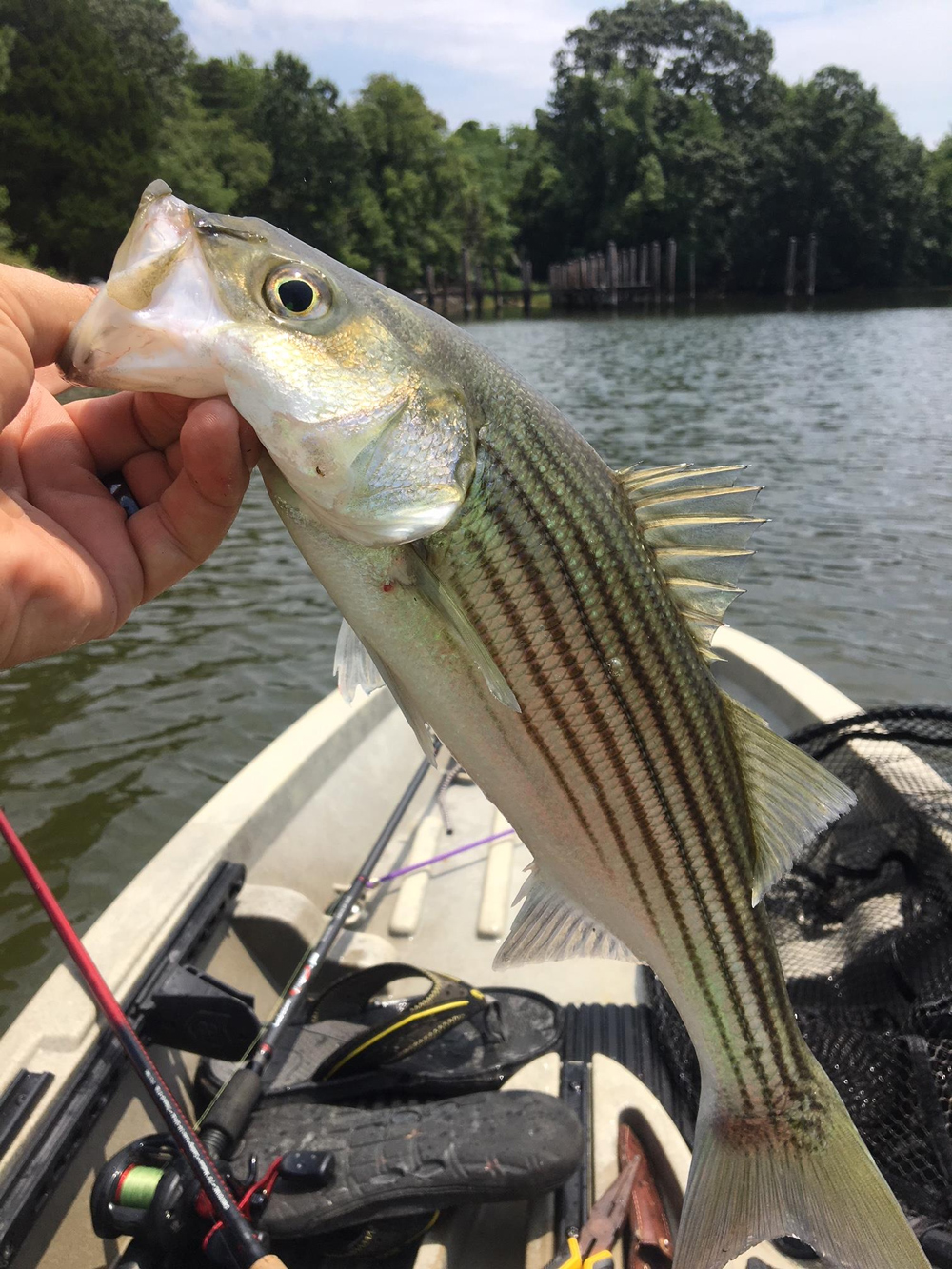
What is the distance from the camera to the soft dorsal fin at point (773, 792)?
6.28 ft

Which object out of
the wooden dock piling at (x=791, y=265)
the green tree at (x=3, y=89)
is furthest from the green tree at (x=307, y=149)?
the wooden dock piling at (x=791, y=265)

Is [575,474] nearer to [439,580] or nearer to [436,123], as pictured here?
[439,580]

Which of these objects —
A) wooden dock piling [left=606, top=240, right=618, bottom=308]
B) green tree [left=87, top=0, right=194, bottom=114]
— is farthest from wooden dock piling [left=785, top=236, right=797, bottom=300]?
green tree [left=87, top=0, right=194, bottom=114]

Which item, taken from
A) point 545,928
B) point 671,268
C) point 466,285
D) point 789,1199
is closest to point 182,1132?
point 545,928

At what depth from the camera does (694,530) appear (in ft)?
6.07

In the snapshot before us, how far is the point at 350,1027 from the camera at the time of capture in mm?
3209

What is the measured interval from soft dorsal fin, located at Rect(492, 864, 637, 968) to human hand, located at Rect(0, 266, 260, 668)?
112 cm

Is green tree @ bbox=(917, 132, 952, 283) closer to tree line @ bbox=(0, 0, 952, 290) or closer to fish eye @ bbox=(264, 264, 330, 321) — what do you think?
tree line @ bbox=(0, 0, 952, 290)

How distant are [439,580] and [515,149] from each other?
4371 inches

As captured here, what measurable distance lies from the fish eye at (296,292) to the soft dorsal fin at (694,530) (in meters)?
0.72

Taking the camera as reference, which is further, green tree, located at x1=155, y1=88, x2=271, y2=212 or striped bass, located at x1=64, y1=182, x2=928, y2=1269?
green tree, located at x1=155, y1=88, x2=271, y2=212

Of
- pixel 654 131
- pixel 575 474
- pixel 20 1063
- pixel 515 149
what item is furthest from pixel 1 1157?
pixel 515 149

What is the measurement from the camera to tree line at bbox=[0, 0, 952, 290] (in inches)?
1499

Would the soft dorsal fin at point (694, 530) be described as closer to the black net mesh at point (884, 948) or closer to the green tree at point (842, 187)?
the black net mesh at point (884, 948)
